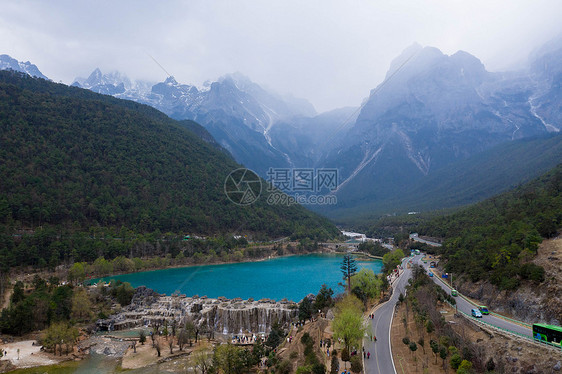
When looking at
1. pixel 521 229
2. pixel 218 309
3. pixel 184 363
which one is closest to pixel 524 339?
pixel 521 229

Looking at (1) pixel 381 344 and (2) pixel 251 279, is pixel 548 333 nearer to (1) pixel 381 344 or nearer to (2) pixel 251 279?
(1) pixel 381 344

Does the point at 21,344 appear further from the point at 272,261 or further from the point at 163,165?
the point at 163,165

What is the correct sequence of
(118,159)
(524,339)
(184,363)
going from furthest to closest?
(118,159) → (184,363) → (524,339)

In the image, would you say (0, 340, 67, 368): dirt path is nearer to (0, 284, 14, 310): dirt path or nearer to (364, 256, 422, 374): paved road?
(0, 284, 14, 310): dirt path

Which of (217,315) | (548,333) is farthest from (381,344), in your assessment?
(217,315)

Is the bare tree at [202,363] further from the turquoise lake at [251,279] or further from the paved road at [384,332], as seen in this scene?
the turquoise lake at [251,279]

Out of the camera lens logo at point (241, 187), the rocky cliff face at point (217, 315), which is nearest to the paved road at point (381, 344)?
the rocky cliff face at point (217, 315)
